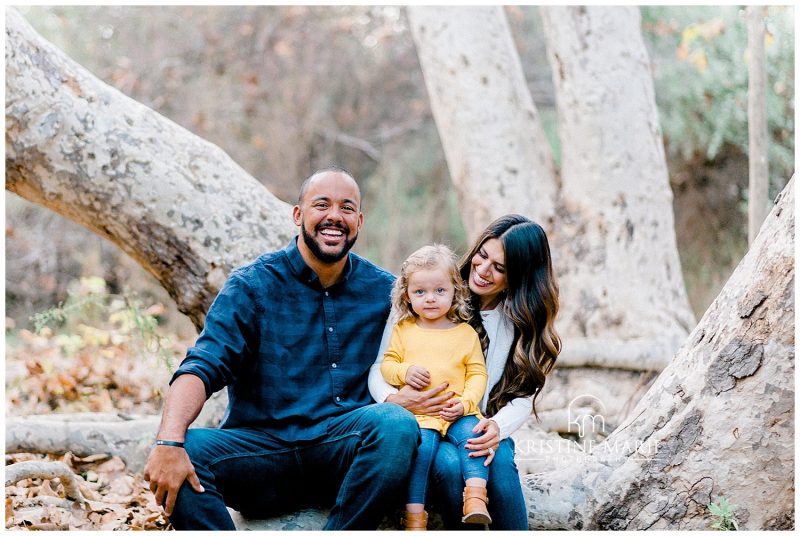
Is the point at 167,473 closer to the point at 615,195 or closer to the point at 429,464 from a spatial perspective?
the point at 429,464

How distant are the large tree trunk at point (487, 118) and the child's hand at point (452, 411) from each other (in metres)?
2.69

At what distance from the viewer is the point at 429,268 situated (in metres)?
3.16

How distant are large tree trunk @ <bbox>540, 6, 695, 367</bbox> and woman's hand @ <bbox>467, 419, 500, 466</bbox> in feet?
7.45

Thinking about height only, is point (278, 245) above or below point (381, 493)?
above

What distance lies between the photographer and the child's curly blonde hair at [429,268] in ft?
10.5

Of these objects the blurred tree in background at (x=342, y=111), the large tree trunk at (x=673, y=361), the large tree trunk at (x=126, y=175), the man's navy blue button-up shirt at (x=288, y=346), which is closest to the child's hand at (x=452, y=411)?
the man's navy blue button-up shirt at (x=288, y=346)

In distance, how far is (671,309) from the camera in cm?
525

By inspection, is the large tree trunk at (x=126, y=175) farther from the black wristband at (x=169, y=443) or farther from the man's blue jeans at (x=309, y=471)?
the black wristband at (x=169, y=443)

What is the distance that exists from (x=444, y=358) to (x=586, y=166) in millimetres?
2635

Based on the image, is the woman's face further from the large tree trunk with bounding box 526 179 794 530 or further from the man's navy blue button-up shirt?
the large tree trunk with bounding box 526 179 794 530

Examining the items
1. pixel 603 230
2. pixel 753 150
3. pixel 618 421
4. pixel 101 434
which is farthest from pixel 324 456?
pixel 753 150

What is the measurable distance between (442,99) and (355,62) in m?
5.46

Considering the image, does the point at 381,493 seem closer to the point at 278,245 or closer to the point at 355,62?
the point at 278,245

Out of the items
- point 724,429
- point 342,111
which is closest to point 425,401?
point 724,429
